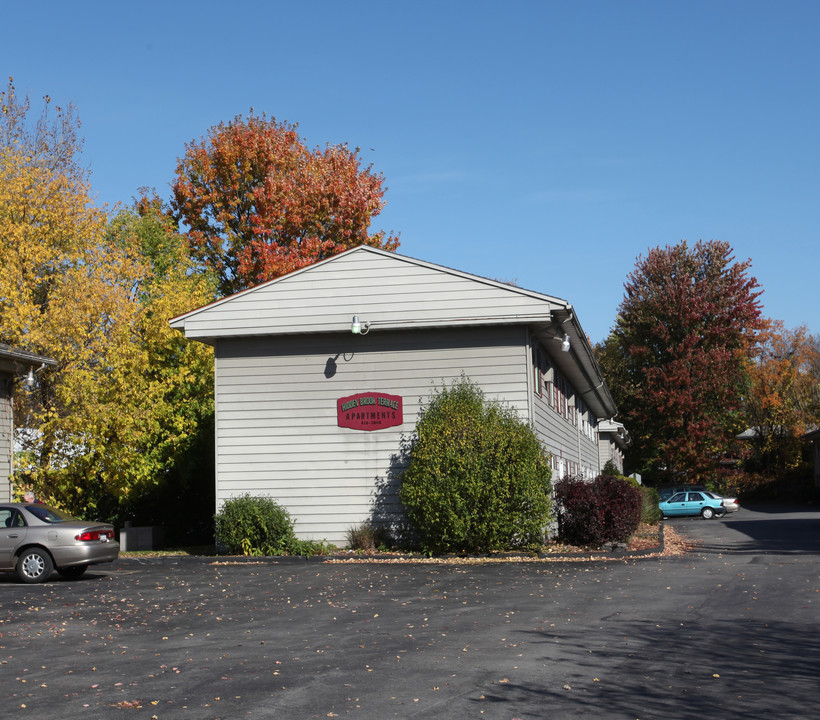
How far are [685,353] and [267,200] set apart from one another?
85.8ft

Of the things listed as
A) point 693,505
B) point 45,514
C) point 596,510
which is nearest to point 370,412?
point 596,510

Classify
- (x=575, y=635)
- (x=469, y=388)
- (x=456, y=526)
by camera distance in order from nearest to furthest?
(x=575, y=635), (x=456, y=526), (x=469, y=388)

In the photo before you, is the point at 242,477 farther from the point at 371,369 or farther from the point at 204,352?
the point at 204,352

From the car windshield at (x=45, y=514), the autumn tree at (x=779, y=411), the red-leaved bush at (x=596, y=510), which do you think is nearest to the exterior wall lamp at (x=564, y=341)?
the red-leaved bush at (x=596, y=510)

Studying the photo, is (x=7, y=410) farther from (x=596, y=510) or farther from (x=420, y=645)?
(x=420, y=645)

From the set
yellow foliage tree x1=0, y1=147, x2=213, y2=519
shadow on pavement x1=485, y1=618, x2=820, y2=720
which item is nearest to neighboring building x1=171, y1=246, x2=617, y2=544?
yellow foliage tree x1=0, y1=147, x2=213, y2=519

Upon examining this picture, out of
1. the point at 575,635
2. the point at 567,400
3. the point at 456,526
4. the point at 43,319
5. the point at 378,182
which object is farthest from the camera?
the point at 378,182

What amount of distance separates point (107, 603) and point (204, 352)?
1376 cm

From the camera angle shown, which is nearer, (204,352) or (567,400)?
(204,352)

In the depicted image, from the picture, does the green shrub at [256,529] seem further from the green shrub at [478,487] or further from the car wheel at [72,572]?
the car wheel at [72,572]

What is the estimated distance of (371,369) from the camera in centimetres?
2100

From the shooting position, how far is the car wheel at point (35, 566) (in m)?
16.2

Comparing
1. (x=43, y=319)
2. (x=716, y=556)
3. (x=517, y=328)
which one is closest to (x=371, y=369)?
(x=517, y=328)

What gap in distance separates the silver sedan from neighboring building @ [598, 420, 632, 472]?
1172 inches
